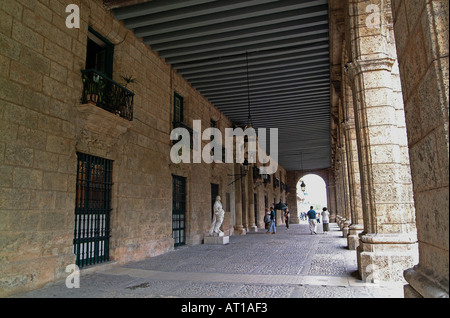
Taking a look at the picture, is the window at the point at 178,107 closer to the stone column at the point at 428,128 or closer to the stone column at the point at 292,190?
the stone column at the point at 428,128

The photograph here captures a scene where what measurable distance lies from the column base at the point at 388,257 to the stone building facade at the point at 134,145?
13 millimetres

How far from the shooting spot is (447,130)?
1.76 metres

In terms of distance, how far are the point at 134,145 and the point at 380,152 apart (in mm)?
4961

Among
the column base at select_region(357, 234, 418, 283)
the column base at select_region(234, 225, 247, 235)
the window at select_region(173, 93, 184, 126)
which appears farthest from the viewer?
the column base at select_region(234, 225, 247, 235)

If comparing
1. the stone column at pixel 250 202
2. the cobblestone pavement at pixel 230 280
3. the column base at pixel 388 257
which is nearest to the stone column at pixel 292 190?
the stone column at pixel 250 202

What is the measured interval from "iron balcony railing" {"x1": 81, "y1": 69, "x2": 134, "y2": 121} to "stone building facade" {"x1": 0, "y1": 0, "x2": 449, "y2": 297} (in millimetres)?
70

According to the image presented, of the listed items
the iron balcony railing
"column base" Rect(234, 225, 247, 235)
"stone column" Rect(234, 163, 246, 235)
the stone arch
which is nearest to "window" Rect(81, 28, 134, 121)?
the iron balcony railing

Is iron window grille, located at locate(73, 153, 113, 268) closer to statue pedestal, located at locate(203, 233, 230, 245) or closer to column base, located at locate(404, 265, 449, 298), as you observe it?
statue pedestal, located at locate(203, 233, 230, 245)

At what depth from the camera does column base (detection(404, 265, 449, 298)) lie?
184cm

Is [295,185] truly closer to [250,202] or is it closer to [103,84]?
[250,202]

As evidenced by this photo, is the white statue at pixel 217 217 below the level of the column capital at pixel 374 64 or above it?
below

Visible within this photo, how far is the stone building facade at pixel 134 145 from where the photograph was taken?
2078 millimetres

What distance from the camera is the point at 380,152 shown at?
4461 millimetres

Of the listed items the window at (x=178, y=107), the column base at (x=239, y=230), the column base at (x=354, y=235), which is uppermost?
the window at (x=178, y=107)
